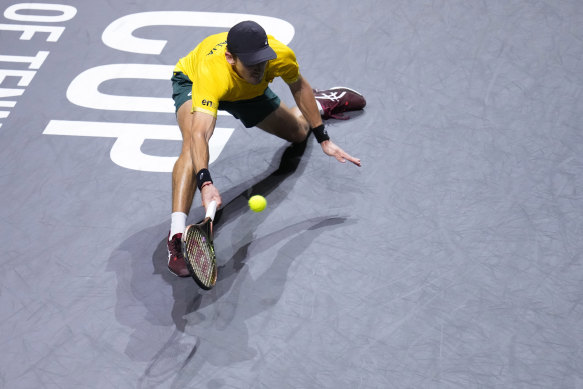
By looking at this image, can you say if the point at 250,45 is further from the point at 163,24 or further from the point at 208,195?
the point at 163,24

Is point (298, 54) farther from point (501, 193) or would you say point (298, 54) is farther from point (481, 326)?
point (481, 326)

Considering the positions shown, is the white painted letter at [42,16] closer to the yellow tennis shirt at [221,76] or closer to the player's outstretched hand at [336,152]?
the yellow tennis shirt at [221,76]

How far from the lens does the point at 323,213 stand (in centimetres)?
456

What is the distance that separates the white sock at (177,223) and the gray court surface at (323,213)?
29cm

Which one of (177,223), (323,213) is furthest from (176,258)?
(323,213)

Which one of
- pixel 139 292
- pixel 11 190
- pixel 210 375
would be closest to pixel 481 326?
pixel 210 375

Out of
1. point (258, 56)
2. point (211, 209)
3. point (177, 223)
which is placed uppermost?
point (258, 56)

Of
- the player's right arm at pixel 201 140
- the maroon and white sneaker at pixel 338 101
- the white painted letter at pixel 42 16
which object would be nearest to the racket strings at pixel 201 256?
the player's right arm at pixel 201 140

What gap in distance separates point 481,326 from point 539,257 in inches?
25.4

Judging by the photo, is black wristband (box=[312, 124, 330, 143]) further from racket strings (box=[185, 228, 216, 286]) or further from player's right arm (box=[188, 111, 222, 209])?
racket strings (box=[185, 228, 216, 286])

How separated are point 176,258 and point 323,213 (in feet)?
3.35

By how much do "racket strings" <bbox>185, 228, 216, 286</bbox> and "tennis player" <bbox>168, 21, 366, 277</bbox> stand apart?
204mm

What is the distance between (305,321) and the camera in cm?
391

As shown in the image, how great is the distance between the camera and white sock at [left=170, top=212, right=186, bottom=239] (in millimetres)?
4160
